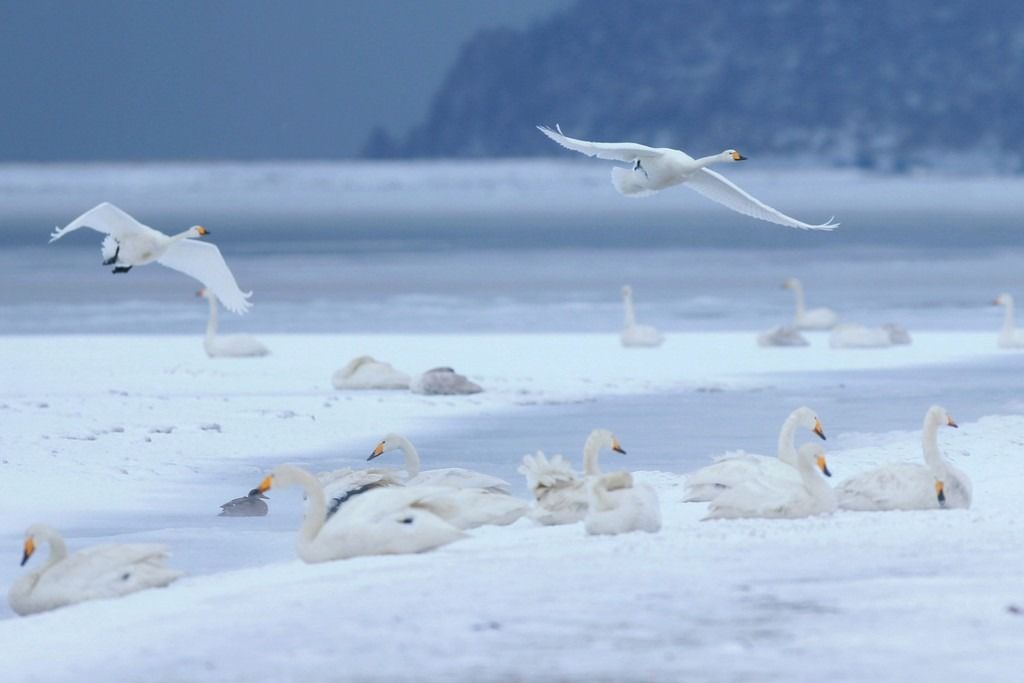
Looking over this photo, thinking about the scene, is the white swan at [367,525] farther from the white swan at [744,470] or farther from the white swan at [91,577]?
the white swan at [744,470]

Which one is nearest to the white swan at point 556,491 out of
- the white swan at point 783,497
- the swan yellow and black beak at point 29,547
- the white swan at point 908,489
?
the white swan at point 783,497

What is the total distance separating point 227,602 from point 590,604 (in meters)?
1.19

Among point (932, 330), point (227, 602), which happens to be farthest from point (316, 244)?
point (227, 602)

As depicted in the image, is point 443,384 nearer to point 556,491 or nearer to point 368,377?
point 368,377

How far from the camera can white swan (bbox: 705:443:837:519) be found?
25.4ft

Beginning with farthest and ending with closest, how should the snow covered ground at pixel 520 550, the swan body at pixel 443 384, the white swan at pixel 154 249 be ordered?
the swan body at pixel 443 384 → the white swan at pixel 154 249 → the snow covered ground at pixel 520 550

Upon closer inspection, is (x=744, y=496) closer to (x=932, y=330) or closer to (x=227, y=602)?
(x=227, y=602)

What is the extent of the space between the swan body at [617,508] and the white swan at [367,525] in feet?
1.74

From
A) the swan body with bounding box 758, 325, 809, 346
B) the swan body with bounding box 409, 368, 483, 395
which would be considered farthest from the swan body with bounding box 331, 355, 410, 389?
the swan body with bounding box 758, 325, 809, 346

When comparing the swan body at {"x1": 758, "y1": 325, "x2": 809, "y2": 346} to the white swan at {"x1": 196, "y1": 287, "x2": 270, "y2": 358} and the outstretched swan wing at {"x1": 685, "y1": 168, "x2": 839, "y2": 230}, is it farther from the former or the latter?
the outstretched swan wing at {"x1": 685, "y1": 168, "x2": 839, "y2": 230}

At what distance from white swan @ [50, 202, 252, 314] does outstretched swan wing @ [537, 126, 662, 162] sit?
259cm

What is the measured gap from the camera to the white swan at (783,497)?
25.4 feet

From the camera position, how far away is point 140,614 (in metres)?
6.21

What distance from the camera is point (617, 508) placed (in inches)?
287
